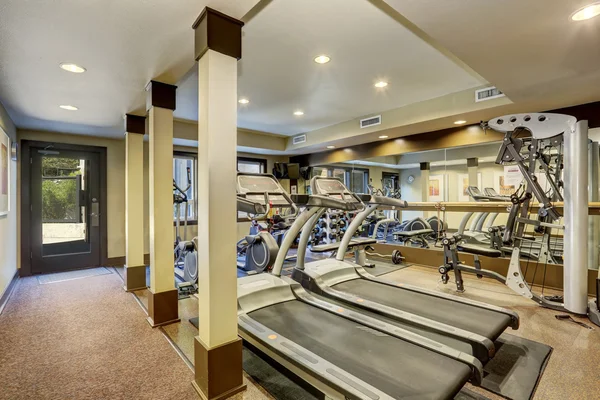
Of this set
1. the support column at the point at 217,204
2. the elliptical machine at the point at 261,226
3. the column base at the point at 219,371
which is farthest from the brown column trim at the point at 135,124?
the column base at the point at 219,371

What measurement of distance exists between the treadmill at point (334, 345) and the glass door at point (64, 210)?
425cm

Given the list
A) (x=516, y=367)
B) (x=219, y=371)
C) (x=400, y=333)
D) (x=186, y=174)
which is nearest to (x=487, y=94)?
(x=516, y=367)

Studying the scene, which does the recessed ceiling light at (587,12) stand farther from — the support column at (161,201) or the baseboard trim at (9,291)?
the baseboard trim at (9,291)

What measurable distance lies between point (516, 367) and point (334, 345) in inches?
53.9

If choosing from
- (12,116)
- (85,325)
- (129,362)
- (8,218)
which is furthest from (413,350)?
(12,116)

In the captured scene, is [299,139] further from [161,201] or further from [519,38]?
[519,38]

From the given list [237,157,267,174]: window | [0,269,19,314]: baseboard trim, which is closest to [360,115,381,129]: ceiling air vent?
[237,157,267,174]: window

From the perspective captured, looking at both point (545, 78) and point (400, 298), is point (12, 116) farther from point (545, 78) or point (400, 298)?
point (545, 78)

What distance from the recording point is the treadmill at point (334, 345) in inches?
66.9

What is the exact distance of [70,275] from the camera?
5121 mm

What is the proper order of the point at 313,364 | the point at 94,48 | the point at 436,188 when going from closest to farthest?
the point at 313,364, the point at 94,48, the point at 436,188

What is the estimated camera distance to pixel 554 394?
1.96 metres

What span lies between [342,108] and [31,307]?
4859mm

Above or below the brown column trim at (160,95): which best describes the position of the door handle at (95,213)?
below
